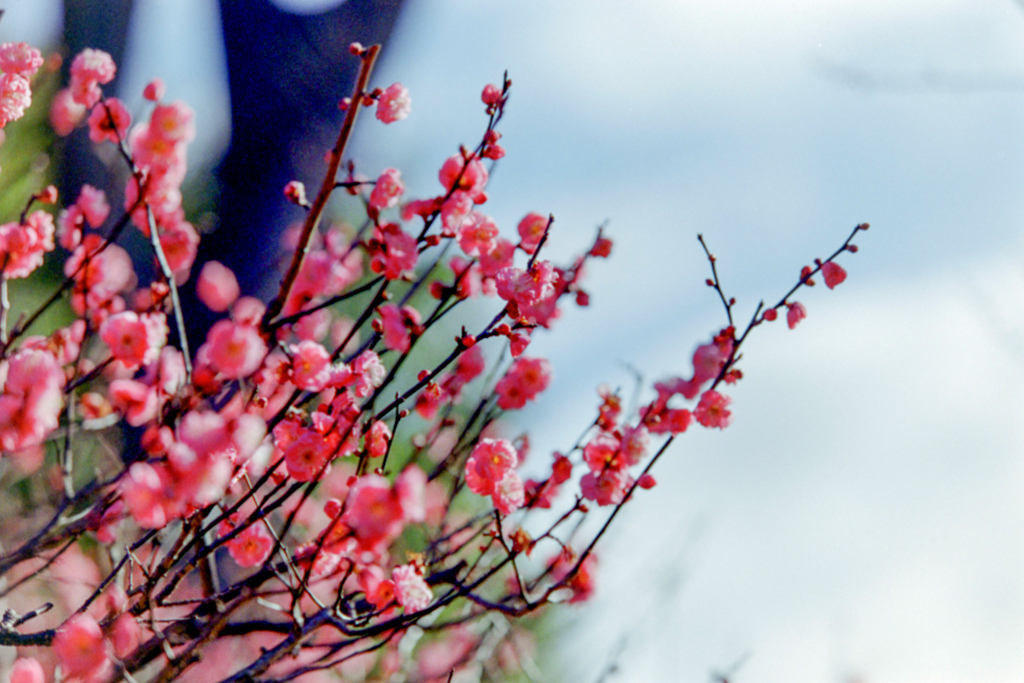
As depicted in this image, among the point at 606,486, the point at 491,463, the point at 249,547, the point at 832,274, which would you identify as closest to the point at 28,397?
the point at 249,547

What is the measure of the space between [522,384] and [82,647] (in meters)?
1.21

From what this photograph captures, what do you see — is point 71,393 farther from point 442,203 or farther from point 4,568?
point 442,203

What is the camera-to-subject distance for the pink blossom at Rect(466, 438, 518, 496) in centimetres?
142

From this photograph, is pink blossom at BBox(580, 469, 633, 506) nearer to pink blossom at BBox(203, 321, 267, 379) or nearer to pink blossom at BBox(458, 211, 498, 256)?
pink blossom at BBox(458, 211, 498, 256)

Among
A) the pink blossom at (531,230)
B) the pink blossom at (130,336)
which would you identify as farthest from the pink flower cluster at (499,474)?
the pink blossom at (130,336)

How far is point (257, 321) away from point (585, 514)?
1.02 metres

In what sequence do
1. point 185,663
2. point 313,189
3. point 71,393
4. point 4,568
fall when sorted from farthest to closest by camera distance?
point 313,189 → point 71,393 → point 4,568 → point 185,663

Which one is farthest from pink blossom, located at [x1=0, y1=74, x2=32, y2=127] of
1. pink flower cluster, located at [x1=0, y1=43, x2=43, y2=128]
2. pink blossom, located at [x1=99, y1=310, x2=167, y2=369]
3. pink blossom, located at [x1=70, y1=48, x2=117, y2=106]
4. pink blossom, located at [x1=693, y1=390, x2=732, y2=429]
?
pink blossom, located at [x1=693, y1=390, x2=732, y2=429]

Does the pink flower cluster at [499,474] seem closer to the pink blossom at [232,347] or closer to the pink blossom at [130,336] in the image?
the pink blossom at [232,347]

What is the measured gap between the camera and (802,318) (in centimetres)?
162

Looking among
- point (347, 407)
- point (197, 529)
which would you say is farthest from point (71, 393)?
point (347, 407)

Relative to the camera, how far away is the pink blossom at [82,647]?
1.09 metres

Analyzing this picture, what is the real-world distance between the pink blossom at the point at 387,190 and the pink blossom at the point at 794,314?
1165 millimetres

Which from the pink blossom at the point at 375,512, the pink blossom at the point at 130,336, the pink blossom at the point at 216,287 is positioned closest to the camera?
the pink blossom at the point at 375,512
